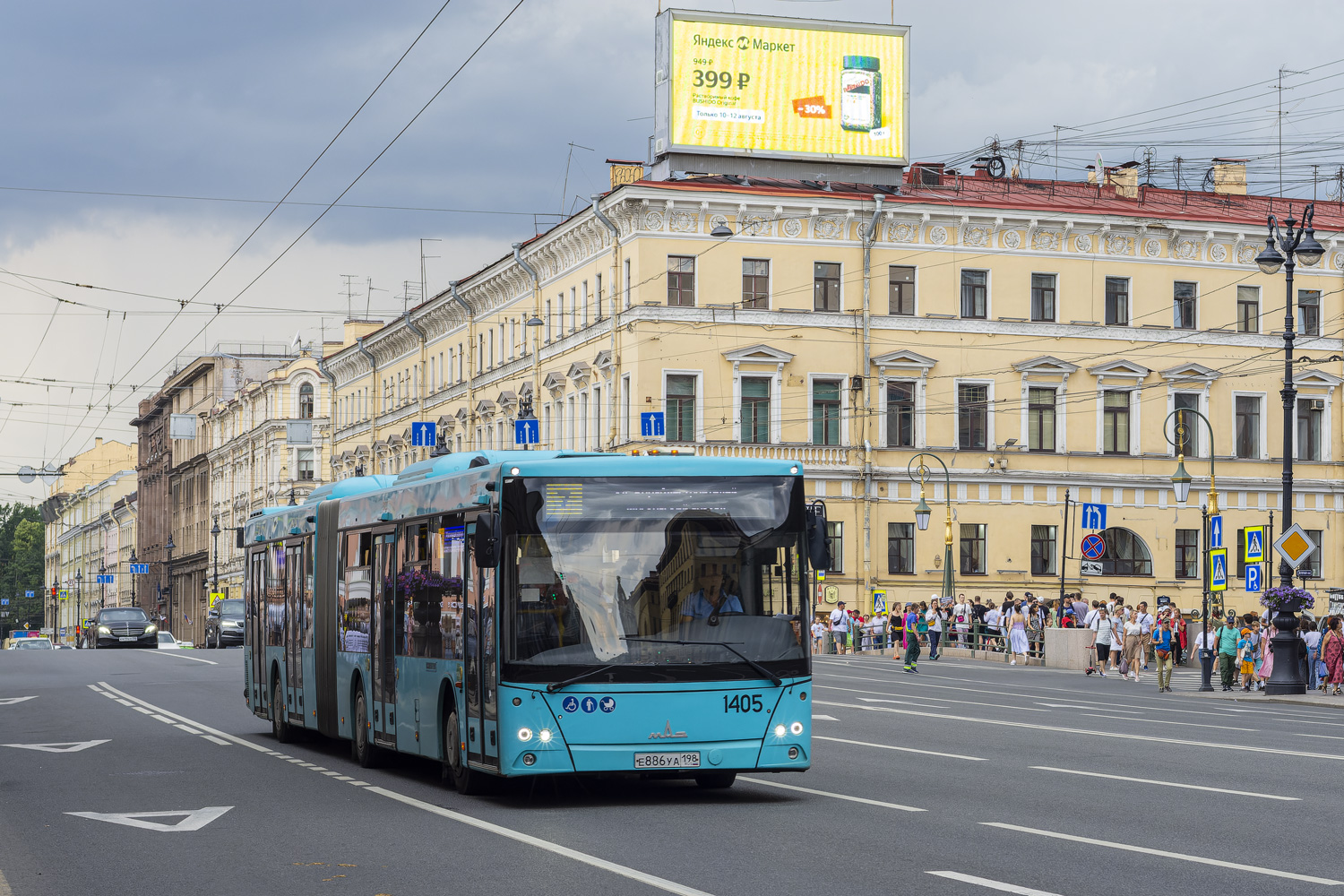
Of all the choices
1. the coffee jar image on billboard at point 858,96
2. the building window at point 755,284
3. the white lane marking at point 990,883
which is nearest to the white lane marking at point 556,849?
the white lane marking at point 990,883

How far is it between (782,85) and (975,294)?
17381 millimetres

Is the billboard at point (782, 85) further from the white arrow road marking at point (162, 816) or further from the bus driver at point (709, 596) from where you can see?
the white arrow road marking at point (162, 816)

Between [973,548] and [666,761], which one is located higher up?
[973,548]

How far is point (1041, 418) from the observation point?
193ft

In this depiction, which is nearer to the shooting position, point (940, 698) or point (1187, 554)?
point (940, 698)

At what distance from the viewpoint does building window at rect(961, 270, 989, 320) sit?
190ft

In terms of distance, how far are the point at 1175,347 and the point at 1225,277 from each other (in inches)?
111

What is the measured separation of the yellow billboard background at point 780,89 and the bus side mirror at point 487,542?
2801 cm

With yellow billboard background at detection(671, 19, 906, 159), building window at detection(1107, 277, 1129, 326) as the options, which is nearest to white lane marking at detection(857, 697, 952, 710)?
yellow billboard background at detection(671, 19, 906, 159)

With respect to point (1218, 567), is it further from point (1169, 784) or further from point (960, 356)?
point (1169, 784)

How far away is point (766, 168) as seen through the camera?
4062 cm

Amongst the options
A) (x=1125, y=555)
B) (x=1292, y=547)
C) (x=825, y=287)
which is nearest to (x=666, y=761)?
(x=1292, y=547)

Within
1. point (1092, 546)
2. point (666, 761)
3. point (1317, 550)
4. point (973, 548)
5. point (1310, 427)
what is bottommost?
point (666, 761)

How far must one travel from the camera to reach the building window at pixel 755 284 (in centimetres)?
5562
